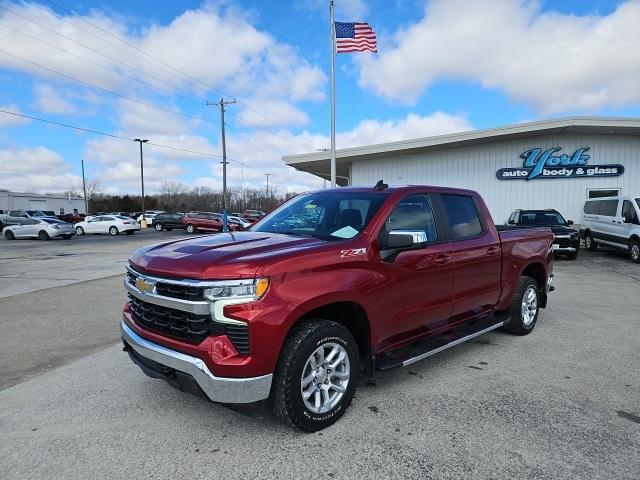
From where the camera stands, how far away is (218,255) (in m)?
3.13

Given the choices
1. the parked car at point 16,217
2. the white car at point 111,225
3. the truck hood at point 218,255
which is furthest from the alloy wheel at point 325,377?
the parked car at point 16,217

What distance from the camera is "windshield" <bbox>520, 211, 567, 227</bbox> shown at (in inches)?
616

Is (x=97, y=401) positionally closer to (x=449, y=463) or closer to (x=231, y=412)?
(x=231, y=412)

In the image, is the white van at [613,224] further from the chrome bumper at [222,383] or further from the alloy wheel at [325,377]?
the chrome bumper at [222,383]

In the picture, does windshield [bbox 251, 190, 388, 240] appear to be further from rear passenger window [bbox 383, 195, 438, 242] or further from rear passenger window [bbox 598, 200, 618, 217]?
rear passenger window [bbox 598, 200, 618, 217]

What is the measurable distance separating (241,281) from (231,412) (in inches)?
53.2

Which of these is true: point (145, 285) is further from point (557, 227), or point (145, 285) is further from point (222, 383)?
point (557, 227)

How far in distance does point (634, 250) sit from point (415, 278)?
13.2 m

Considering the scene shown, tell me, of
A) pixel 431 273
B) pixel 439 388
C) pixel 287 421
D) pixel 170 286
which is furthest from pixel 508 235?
pixel 170 286

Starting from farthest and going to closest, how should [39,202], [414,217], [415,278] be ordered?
[39,202] → [414,217] → [415,278]

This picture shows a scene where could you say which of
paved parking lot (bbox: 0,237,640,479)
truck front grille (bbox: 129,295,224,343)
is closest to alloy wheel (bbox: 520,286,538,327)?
paved parking lot (bbox: 0,237,640,479)

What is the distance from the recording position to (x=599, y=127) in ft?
62.5

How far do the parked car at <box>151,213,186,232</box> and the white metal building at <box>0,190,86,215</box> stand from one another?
1734 inches

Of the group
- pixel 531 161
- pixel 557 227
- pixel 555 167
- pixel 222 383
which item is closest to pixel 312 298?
pixel 222 383
